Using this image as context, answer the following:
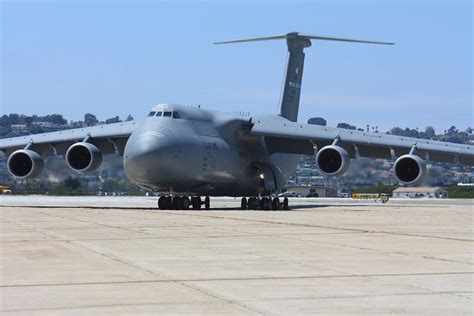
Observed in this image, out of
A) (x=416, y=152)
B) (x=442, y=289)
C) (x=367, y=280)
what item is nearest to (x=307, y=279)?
(x=367, y=280)

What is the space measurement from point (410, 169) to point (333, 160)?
110 inches

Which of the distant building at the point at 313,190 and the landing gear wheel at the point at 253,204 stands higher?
the distant building at the point at 313,190

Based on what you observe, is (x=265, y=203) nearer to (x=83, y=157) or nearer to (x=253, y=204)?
(x=253, y=204)

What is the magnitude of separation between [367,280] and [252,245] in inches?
185

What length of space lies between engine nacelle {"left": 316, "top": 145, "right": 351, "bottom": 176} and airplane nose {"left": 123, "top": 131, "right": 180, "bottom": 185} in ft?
17.8

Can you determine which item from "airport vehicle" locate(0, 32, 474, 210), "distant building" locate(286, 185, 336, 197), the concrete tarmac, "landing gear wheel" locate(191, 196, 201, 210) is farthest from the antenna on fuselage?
"distant building" locate(286, 185, 336, 197)

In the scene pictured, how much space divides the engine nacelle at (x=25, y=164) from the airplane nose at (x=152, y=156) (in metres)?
5.07

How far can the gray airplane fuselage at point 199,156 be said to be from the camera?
1192 inches

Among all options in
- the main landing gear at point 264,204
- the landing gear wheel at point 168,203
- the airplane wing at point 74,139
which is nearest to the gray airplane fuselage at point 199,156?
the landing gear wheel at point 168,203

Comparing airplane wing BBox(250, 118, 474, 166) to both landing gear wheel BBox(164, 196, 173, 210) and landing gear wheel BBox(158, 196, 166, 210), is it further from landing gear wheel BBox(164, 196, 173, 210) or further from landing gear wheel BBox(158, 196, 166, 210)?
landing gear wheel BBox(158, 196, 166, 210)

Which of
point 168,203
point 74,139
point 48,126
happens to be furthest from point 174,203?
point 48,126

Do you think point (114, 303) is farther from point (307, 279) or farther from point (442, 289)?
point (442, 289)

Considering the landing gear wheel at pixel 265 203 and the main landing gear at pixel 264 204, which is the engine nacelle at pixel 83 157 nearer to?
the main landing gear at pixel 264 204

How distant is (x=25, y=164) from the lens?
113ft
